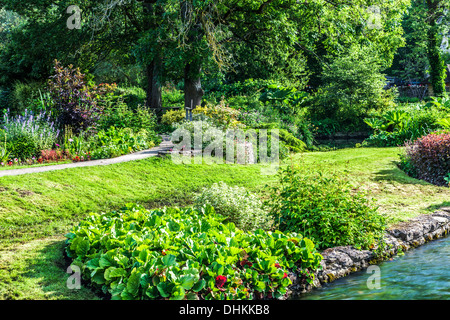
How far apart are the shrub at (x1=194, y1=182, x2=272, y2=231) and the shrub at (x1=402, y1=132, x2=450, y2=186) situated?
5.17m

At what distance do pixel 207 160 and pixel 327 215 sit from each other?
17.2ft

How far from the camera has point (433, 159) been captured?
31.8 feet

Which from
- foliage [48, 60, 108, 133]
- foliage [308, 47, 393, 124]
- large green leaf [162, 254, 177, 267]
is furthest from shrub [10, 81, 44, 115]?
large green leaf [162, 254, 177, 267]

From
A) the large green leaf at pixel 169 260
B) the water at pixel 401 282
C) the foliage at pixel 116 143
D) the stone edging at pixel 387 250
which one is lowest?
the water at pixel 401 282

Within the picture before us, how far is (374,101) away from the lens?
59.4 feet

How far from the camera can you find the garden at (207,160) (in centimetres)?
434

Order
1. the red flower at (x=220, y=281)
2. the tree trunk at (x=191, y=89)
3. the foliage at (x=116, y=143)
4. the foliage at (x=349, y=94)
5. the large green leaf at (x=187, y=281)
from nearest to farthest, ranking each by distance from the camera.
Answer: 1. the large green leaf at (x=187, y=281)
2. the red flower at (x=220, y=281)
3. the foliage at (x=116, y=143)
4. the tree trunk at (x=191, y=89)
5. the foliage at (x=349, y=94)

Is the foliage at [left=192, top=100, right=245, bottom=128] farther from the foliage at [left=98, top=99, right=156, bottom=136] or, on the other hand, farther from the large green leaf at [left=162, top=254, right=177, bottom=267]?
the large green leaf at [left=162, top=254, right=177, bottom=267]

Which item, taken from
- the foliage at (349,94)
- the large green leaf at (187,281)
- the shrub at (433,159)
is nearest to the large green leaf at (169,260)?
the large green leaf at (187,281)

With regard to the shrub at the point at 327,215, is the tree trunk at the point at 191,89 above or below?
above

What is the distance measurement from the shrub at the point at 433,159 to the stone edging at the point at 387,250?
100 inches

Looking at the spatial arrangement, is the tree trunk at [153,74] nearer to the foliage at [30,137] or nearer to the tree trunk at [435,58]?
the foliage at [30,137]
